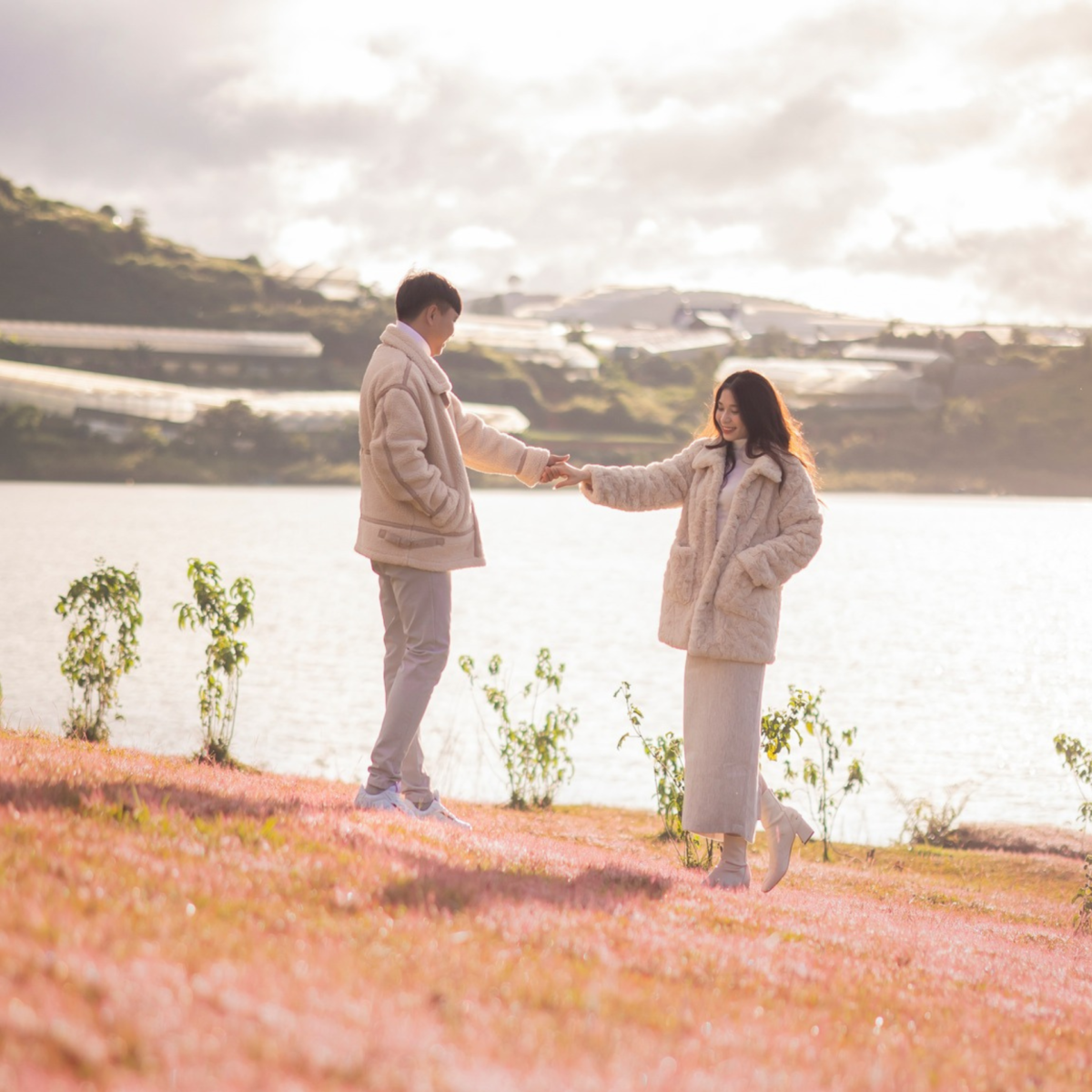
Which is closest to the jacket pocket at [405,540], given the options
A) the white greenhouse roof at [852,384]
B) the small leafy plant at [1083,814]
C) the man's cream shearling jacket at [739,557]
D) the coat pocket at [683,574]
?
the man's cream shearling jacket at [739,557]

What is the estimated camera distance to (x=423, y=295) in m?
6.77

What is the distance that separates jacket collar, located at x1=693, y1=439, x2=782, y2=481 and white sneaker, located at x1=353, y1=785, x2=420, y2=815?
2.31 metres

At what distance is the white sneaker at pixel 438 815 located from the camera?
6770 millimetres

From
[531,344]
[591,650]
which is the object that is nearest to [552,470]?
[591,650]

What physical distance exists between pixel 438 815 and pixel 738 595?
81.3 inches

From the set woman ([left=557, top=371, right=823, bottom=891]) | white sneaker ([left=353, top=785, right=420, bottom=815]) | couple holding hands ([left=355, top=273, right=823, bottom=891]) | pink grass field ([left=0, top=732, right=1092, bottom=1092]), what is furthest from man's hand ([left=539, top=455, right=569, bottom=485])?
pink grass field ([left=0, top=732, right=1092, bottom=1092])

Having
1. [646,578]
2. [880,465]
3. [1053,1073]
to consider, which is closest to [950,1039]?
[1053,1073]

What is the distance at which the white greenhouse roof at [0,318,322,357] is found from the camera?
482 ft

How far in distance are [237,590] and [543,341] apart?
6429 inches

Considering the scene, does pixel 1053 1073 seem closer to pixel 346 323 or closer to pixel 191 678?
pixel 191 678

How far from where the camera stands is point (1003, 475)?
458ft

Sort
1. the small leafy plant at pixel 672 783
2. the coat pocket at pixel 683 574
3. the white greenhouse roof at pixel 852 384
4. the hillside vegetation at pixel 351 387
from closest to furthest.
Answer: the coat pocket at pixel 683 574 → the small leafy plant at pixel 672 783 → the hillside vegetation at pixel 351 387 → the white greenhouse roof at pixel 852 384

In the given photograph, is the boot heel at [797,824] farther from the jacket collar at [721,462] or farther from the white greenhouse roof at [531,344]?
the white greenhouse roof at [531,344]

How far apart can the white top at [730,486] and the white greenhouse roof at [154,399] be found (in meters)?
107
